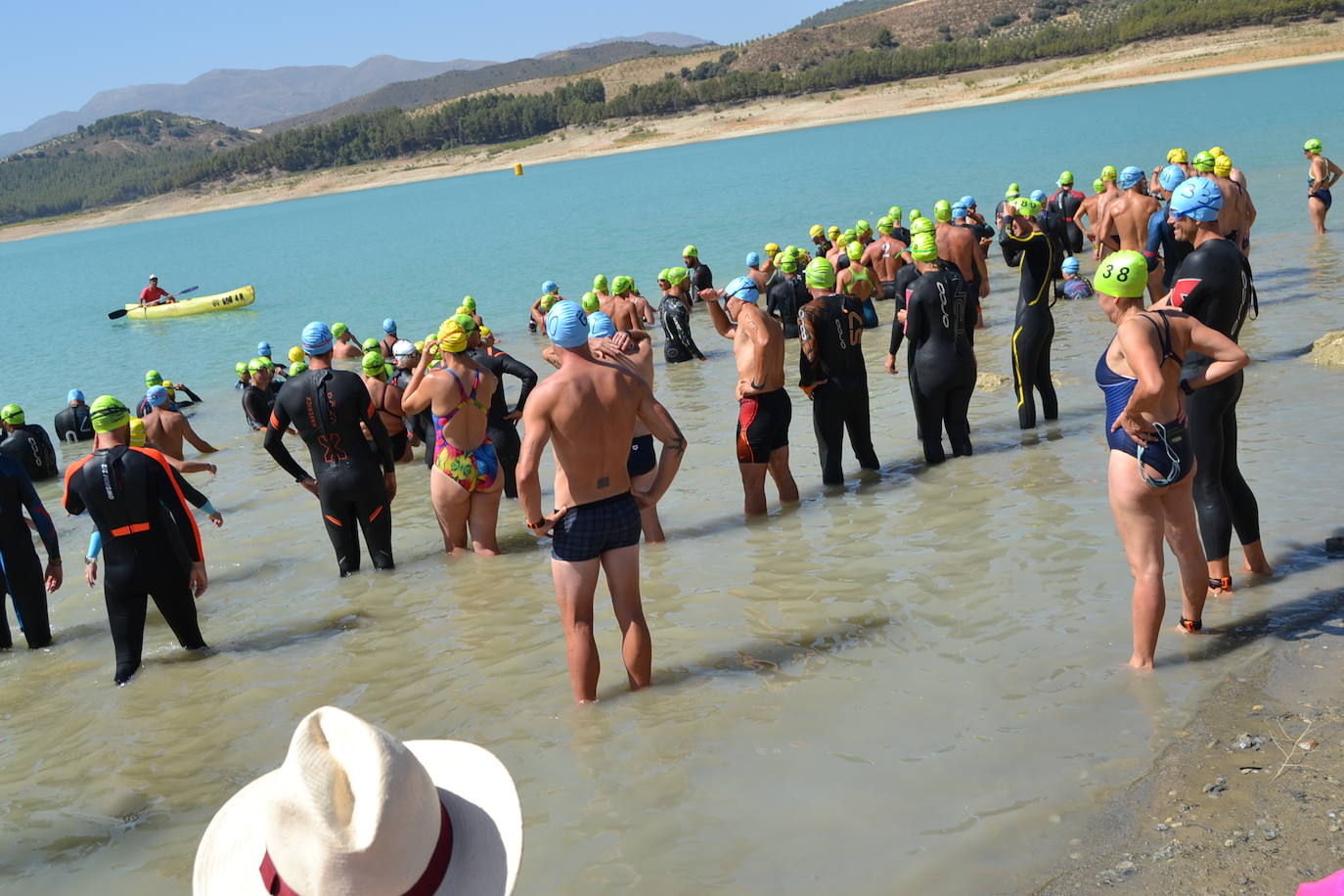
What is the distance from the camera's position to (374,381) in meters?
10.4

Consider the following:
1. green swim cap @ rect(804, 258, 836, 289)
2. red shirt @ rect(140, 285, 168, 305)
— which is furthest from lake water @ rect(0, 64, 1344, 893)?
red shirt @ rect(140, 285, 168, 305)

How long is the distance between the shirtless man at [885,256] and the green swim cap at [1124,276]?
38.4 feet

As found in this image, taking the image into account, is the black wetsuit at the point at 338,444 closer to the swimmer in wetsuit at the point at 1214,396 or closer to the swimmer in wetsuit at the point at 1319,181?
the swimmer in wetsuit at the point at 1214,396

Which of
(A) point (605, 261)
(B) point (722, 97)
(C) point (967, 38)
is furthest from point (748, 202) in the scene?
(C) point (967, 38)

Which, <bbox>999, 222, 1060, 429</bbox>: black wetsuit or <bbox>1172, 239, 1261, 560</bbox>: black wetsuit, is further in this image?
<bbox>999, 222, 1060, 429</bbox>: black wetsuit

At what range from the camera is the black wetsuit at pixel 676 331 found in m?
16.2

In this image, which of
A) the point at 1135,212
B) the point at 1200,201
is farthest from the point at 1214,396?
the point at 1135,212

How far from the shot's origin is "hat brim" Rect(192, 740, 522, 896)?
222cm

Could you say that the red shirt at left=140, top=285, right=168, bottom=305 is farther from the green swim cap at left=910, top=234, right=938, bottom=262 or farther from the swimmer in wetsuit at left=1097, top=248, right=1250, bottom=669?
the swimmer in wetsuit at left=1097, top=248, right=1250, bottom=669

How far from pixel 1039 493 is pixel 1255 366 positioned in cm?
390

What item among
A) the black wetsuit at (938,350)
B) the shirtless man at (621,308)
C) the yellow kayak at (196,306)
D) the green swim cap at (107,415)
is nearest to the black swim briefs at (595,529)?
the green swim cap at (107,415)

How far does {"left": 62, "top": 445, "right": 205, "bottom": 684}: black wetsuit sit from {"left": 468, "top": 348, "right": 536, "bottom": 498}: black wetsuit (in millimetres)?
2482

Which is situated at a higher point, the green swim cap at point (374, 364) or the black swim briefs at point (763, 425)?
the green swim cap at point (374, 364)

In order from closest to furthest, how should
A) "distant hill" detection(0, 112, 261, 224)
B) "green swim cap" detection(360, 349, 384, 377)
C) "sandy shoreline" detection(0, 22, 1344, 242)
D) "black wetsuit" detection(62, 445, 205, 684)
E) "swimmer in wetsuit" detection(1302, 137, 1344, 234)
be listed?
"black wetsuit" detection(62, 445, 205, 684), "green swim cap" detection(360, 349, 384, 377), "swimmer in wetsuit" detection(1302, 137, 1344, 234), "sandy shoreline" detection(0, 22, 1344, 242), "distant hill" detection(0, 112, 261, 224)
